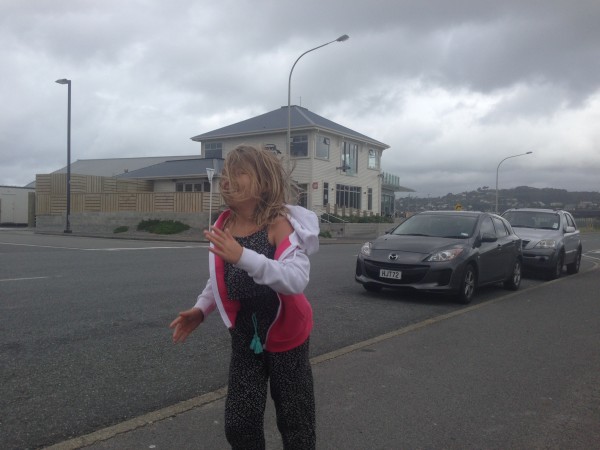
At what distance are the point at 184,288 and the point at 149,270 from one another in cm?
287

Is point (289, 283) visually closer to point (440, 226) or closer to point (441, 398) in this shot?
point (441, 398)

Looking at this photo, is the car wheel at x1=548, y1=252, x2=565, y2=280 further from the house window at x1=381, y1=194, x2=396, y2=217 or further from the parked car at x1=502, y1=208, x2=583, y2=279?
the house window at x1=381, y1=194, x2=396, y2=217

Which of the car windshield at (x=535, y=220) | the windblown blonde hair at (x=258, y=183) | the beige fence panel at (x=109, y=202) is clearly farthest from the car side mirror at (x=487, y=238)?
the beige fence panel at (x=109, y=202)

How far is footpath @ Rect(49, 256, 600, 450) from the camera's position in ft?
12.3

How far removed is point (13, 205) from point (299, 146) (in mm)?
23390

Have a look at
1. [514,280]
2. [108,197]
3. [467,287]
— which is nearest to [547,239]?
[514,280]

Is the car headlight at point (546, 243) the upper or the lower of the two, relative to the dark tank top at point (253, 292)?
lower

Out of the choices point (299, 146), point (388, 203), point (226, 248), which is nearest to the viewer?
point (226, 248)

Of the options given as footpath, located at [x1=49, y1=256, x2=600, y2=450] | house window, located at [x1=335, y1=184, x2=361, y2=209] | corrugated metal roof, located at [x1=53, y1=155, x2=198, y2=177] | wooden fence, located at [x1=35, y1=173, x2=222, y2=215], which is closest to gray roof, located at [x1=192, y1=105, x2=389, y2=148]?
house window, located at [x1=335, y1=184, x2=361, y2=209]

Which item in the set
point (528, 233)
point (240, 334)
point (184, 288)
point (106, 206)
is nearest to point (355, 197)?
point (106, 206)

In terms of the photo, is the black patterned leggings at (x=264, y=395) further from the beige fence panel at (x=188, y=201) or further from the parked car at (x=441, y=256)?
the beige fence panel at (x=188, y=201)

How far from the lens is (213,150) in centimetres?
4116

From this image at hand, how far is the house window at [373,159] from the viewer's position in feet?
145

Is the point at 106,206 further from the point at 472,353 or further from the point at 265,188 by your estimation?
the point at 265,188
